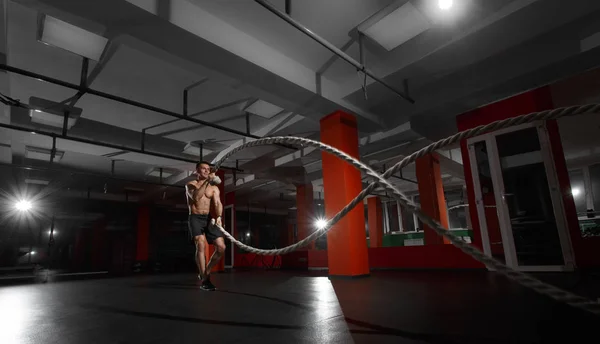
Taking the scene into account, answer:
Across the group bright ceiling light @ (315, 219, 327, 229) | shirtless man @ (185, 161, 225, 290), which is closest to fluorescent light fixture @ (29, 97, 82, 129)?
shirtless man @ (185, 161, 225, 290)

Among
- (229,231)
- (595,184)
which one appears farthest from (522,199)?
(229,231)

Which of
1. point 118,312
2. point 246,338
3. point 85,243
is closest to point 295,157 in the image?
point 118,312

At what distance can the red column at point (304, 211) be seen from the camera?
11.1 m

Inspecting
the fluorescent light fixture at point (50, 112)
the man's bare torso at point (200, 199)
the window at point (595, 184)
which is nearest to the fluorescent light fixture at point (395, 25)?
the man's bare torso at point (200, 199)

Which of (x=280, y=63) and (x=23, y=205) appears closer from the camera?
(x=280, y=63)

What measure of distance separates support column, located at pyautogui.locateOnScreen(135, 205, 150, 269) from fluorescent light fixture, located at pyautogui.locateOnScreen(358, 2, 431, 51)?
13.7 metres

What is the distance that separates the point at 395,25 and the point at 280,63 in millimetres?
1510

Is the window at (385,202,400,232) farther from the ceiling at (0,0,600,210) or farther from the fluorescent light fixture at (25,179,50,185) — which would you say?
the fluorescent light fixture at (25,179,50,185)

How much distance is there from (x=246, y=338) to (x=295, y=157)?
6611 millimetres

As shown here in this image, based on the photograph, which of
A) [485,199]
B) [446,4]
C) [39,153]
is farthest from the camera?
[39,153]

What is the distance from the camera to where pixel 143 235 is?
14.0 m

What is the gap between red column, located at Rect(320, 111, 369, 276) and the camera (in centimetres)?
464

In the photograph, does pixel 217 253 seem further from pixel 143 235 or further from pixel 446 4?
pixel 143 235

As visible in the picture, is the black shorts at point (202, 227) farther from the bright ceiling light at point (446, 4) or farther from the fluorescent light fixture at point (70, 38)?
the bright ceiling light at point (446, 4)
